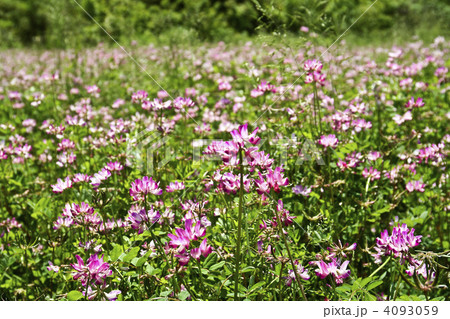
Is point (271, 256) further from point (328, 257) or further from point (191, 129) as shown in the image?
point (191, 129)

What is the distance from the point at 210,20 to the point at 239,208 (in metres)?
10.7

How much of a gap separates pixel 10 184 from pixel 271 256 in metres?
2.02

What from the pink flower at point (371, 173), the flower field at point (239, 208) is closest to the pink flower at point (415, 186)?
the flower field at point (239, 208)

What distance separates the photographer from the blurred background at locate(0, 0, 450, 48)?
3.30m

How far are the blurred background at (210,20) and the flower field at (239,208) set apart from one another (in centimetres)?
58

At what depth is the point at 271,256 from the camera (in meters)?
1.51

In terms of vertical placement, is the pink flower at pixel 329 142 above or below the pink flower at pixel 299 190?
above

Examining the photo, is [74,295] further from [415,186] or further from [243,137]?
[415,186]

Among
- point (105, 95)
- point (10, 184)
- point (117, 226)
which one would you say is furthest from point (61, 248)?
point (105, 95)

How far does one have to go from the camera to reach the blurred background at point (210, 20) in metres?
3.30

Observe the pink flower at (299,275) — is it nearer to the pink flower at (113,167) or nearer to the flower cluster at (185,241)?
the flower cluster at (185,241)

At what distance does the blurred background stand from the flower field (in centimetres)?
58
